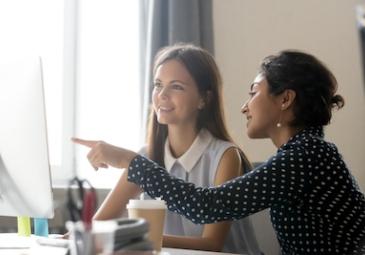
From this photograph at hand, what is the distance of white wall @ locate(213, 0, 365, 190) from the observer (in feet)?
8.18

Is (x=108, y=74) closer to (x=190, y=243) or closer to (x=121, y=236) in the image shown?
(x=190, y=243)

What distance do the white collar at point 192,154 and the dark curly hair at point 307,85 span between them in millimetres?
419

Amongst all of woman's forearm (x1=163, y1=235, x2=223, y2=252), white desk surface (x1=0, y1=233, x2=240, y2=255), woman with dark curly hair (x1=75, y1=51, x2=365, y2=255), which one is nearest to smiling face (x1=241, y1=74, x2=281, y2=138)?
woman with dark curly hair (x1=75, y1=51, x2=365, y2=255)

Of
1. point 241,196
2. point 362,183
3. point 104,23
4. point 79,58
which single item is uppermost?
point 104,23

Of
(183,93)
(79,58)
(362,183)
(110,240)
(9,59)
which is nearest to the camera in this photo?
(110,240)

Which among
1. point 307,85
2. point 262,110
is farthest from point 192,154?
point 307,85

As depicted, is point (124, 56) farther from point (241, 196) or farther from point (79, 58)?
point (241, 196)

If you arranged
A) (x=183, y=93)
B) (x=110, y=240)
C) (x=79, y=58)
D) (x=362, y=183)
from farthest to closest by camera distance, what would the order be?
(x=79, y=58) < (x=362, y=183) < (x=183, y=93) < (x=110, y=240)

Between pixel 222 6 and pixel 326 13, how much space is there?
1.65 feet

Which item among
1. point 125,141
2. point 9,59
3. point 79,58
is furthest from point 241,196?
point 79,58

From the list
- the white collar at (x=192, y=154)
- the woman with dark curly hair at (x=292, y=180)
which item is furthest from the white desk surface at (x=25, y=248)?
the white collar at (x=192, y=154)

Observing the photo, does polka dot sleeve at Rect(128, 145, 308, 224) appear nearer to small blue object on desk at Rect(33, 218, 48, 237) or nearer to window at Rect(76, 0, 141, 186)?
small blue object on desk at Rect(33, 218, 48, 237)

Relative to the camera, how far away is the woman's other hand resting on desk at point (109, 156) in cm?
122

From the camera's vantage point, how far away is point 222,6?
2602 mm
